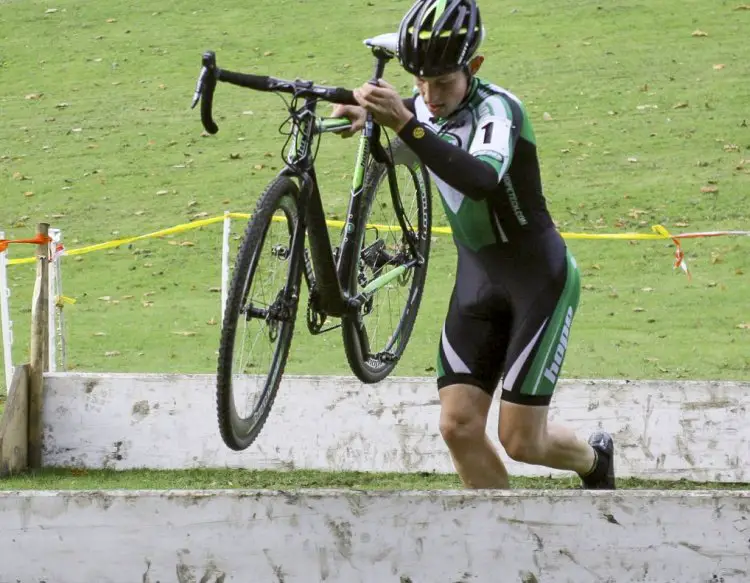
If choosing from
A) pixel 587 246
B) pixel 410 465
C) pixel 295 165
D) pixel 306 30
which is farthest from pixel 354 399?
pixel 306 30

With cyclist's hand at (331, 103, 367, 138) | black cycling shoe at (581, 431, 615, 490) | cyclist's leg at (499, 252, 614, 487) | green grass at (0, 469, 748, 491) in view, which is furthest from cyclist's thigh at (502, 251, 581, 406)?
green grass at (0, 469, 748, 491)

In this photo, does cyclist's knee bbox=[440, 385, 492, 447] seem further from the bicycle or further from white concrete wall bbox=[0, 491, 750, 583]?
white concrete wall bbox=[0, 491, 750, 583]

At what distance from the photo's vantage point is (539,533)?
17.1ft

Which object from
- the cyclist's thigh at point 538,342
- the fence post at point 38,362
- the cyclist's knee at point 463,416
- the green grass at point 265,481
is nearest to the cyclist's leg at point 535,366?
the cyclist's thigh at point 538,342

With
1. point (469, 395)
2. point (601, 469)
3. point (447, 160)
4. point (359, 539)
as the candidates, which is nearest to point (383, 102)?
point (447, 160)

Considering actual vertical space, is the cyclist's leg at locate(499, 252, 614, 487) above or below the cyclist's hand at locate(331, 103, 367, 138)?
below

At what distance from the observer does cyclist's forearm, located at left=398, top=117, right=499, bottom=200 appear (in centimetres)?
541

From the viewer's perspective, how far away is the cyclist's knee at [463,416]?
6.22 meters

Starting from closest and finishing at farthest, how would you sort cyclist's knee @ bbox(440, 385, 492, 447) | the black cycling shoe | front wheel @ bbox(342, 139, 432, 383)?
cyclist's knee @ bbox(440, 385, 492, 447)
front wheel @ bbox(342, 139, 432, 383)
the black cycling shoe

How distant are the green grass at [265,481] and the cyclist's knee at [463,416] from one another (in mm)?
1934

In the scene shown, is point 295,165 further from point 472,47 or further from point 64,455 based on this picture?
point 64,455

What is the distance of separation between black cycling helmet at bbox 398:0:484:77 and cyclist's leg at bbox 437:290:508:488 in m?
1.23

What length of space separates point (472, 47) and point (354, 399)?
3.22 m

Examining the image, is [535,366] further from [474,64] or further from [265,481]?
[265,481]
